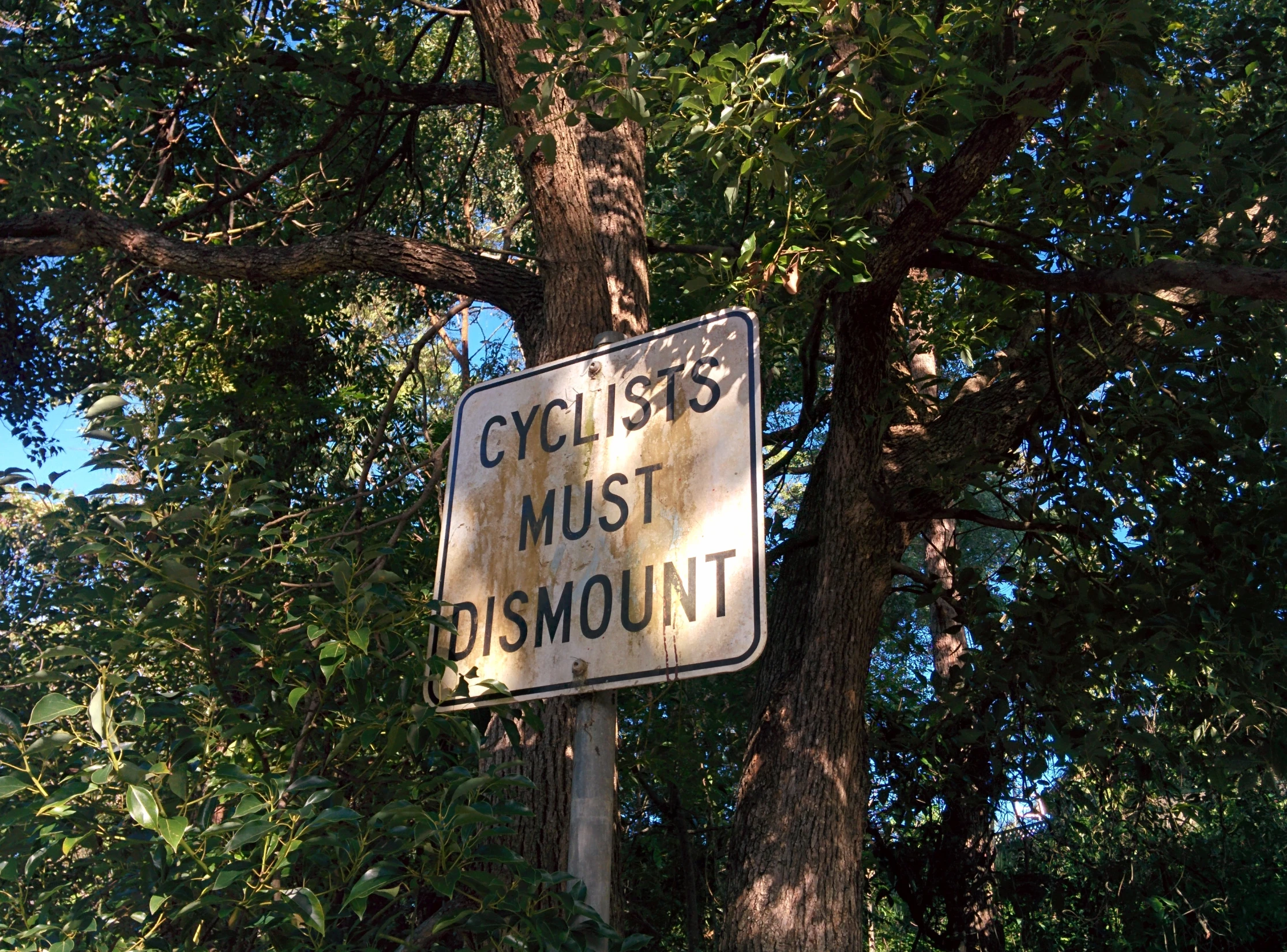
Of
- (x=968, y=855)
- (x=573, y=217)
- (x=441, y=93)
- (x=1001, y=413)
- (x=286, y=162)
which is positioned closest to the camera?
(x=573, y=217)

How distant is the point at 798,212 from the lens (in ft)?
13.3

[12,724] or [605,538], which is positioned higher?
[605,538]

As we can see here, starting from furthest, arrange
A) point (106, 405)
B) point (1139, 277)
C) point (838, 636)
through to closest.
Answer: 1. point (838, 636)
2. point (1139, 277)
3. point (106, 405)

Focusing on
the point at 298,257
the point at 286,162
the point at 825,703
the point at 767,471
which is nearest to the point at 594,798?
the point at 825,703

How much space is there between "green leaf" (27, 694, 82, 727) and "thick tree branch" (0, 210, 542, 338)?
239cm

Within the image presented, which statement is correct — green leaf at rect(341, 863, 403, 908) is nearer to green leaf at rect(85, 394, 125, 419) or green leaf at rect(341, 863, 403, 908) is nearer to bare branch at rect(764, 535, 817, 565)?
green leaf at rect(85, 394, 125, 419)

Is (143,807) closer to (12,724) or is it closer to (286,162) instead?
(12,724)

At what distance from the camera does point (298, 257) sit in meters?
4.11

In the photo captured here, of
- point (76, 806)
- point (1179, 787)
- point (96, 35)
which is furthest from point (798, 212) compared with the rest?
point (1179, 787)

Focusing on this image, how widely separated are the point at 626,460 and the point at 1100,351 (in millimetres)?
3261

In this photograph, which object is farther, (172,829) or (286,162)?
(286,162)

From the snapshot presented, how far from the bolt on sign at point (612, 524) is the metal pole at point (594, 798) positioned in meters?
0.06

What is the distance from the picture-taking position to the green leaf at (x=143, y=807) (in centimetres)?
154

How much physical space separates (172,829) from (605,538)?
0.82m
